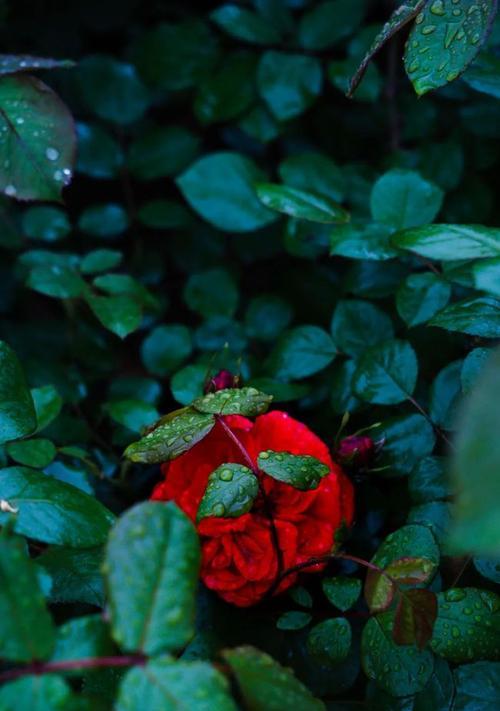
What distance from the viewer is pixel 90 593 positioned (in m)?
0.82

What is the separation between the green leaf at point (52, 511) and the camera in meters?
0.70

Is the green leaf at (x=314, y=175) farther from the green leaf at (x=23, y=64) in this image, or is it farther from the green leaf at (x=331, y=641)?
the green leaf at (x=331, y=641)

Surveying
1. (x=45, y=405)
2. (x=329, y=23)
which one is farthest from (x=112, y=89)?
(x=45, y=405)

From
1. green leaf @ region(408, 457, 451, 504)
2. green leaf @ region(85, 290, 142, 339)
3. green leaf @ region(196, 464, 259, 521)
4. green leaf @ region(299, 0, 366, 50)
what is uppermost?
green leaf @ region(299, 0, 366, 50)

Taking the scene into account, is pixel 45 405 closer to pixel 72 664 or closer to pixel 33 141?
pixel 33 141

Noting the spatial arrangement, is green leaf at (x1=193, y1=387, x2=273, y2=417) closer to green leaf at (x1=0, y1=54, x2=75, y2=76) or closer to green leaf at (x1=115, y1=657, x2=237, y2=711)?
green leaf at (x1=115, y1=657, x2=237, y2=711)

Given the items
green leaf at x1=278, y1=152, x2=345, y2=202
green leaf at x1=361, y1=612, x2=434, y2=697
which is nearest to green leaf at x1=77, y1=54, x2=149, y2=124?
green leaf at x1=278, y1=152, x2=345, y2=202

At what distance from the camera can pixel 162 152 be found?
1457 mm

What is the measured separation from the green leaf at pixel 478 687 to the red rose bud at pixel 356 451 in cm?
22

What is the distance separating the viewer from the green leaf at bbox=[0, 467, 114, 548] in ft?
2.30

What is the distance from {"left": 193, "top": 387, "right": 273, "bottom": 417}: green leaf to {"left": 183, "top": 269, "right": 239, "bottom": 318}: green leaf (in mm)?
487

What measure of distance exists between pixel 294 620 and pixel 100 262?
0.60 meters


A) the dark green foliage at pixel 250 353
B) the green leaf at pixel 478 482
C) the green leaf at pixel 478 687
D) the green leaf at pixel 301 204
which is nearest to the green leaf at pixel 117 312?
the dark green foliage at pixel 250 353

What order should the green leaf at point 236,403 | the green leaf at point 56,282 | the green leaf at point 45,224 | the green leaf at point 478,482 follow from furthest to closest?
the green leaf at point 45,224
the green leaf at point 56,282
the green leaf at point 236,403
the green leaf at point 478,482
